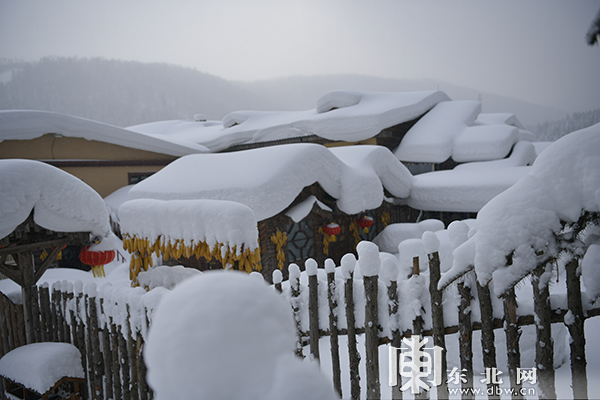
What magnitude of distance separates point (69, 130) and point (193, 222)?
32.7 ft

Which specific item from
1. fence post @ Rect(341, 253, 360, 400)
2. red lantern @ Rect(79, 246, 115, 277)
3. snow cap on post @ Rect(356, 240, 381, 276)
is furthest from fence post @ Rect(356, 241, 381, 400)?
red lantern @ Rect(79, 246, 115, 277)

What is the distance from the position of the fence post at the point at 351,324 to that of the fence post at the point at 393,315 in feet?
0.82

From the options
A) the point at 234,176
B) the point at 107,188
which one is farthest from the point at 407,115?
the point at 107,188

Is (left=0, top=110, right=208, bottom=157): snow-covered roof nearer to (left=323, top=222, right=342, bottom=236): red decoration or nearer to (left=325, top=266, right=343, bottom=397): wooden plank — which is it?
(left=323, top=222, right=342, bottom=236): red decoration

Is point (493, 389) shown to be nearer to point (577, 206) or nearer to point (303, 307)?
point (577, 206)

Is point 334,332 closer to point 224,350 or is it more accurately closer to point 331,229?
point 224,350

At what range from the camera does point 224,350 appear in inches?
38.1

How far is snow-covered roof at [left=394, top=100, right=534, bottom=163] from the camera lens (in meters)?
13.2

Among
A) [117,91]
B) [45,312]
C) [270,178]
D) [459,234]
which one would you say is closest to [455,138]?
[270,178]

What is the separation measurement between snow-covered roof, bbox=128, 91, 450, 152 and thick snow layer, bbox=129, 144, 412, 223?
548 centimetres

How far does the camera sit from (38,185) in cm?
406

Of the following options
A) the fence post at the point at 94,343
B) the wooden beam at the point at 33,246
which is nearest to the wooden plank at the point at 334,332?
the fence post at the point at 94,343

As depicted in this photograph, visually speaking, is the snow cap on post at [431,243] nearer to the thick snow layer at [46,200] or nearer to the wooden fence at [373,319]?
the wooden fence at [373,319]

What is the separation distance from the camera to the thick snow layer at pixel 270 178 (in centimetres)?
696
